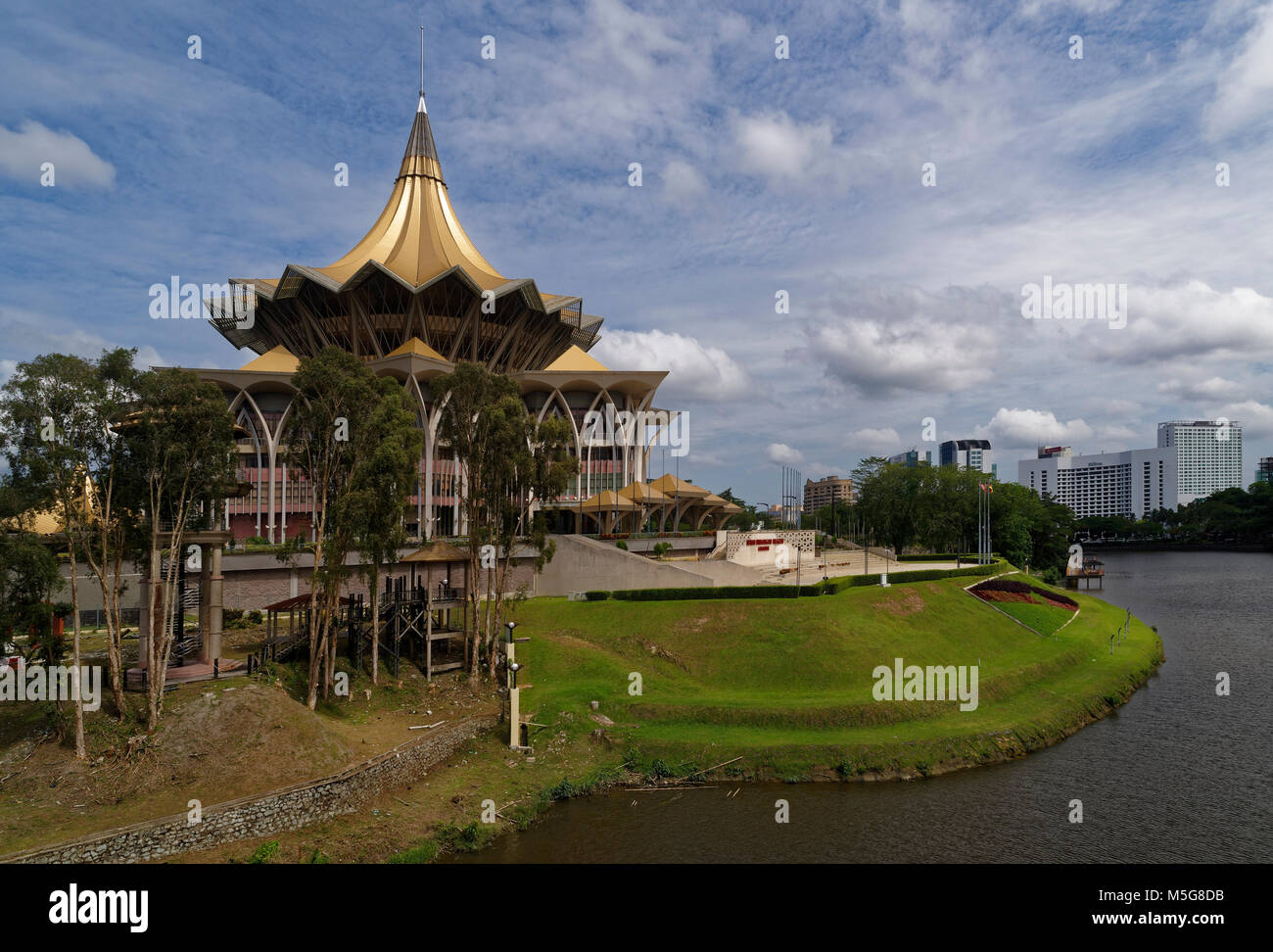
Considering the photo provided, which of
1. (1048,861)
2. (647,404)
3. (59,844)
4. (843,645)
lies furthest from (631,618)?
(647,404)

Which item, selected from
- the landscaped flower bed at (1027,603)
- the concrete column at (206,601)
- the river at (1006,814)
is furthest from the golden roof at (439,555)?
the landscaped flower bed at (1027,603)

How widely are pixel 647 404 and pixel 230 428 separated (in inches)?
2211

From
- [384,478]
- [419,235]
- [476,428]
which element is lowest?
[384,478]

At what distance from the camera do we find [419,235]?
73.9 meters

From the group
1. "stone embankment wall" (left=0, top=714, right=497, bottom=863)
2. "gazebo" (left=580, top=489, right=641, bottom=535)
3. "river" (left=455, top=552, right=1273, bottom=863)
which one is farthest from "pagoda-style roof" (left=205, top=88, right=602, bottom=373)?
"river" (left=455, top=552, right=1273, bottom=863)

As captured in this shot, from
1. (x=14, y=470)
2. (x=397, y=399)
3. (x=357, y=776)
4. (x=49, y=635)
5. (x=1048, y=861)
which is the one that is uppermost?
(x=397, y=399)

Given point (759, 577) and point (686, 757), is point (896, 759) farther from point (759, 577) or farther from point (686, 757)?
point (759, 577)

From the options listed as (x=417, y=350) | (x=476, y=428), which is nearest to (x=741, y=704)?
(x=476, y=428)

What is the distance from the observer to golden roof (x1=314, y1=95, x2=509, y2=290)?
70250 mm

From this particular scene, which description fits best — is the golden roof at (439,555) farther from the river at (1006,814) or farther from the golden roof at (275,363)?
the golden roof at (275,363)

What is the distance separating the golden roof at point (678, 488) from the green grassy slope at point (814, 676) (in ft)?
88.9

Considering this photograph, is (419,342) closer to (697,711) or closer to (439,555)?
(439,555)

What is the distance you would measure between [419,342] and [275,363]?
1288 centimetres

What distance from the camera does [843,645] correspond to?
35.1 m
